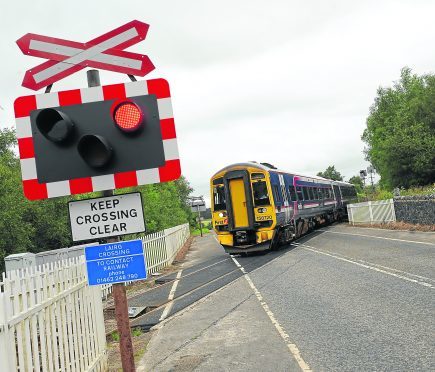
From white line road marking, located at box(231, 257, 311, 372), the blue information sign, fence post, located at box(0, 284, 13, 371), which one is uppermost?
the blue information sign

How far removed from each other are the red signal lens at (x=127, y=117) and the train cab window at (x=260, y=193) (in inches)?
581

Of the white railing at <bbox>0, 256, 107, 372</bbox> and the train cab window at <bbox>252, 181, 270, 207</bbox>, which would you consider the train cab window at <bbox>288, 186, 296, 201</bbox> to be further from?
the white railing at <bbox>0, 256, 107, 372</bbox>

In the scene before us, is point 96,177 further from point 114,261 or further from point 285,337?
point 285,337

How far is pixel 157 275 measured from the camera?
A: 54.8 feet

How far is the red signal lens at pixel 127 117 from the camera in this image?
11.3ft

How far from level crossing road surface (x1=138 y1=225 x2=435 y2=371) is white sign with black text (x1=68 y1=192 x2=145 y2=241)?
2.55 meters

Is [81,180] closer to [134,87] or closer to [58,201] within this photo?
[134,87]

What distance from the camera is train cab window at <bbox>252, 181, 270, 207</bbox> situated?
18.0m

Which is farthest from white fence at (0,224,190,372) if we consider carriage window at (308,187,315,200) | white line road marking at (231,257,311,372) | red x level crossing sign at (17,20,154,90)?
carriage window at (308,187,315,200)

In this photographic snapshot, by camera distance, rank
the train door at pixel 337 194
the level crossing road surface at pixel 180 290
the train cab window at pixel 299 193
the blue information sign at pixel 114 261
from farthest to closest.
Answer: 1. the train door at pixel 337 194
2. the train cab window at pixel 299 193
3. the level crossing road surface at pixel 180 290
4. the blue information sign at pixel 114 261

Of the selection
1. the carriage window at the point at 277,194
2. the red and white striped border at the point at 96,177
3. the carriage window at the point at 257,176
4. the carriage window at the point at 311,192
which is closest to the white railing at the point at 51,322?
the red and white striped border at the point at 96,177

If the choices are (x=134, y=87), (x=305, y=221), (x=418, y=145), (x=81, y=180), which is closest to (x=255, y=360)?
(x=81, y=180)

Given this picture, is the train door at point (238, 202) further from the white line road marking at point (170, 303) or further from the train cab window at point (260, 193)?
the white line road marking at point (170, 303)

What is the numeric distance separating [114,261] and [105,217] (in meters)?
0.36
